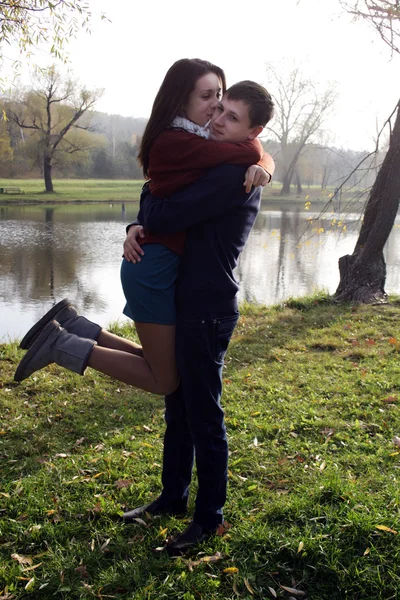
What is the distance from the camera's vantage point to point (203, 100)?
2404mm

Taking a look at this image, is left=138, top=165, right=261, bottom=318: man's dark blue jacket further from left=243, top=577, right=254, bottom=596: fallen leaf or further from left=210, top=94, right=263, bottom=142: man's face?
left=243, top=577, right=254, bottom=596: fallen leaf

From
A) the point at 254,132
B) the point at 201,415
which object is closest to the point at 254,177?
the point at 254,132

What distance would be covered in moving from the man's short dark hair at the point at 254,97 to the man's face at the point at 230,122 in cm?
2

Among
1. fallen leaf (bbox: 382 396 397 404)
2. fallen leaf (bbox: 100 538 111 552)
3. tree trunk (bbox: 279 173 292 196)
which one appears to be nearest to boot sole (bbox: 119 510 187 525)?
fallen leaf (bbox: 100 538 111 552)

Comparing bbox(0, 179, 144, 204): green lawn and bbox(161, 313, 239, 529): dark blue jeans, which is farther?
bbox(0, 179, 144, 204): green lawn

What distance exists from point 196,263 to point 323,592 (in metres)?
1.54

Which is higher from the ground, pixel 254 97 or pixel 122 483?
pixel 254 97

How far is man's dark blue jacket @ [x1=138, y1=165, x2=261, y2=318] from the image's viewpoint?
222 centimetres

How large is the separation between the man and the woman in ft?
0.18

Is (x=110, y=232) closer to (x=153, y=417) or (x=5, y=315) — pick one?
(x=5, y=315)

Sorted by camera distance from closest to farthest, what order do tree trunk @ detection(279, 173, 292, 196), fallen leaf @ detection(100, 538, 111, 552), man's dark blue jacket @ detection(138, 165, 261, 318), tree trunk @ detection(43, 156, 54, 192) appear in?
man's dark blue jacket @ detection(138, 165, 261, 318), fallen leaf @ detection(100, 538, 111, 552), tree trunk @ detection(43, 156, 54, 192), tree trunk @ detection(279, 173, 292, 196)

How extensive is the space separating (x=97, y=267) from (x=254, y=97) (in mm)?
12306

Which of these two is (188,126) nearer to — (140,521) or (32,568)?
(140,521)

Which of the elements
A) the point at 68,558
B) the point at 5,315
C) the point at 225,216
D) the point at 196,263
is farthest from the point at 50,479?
the point at 5,315
